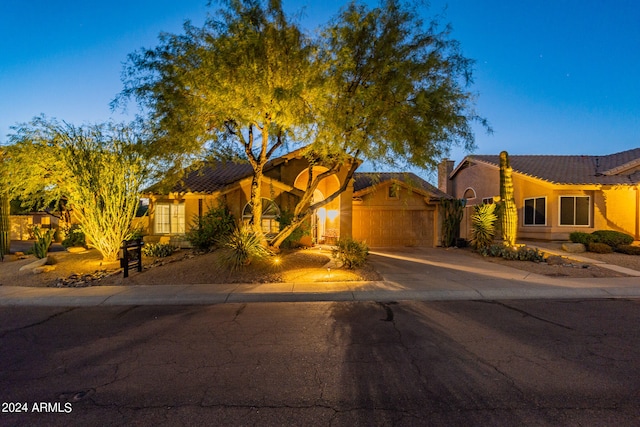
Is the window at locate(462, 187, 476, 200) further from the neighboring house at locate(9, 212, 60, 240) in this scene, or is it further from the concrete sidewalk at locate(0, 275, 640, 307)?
the neighboring house at locate(9, 212, 60, 240)

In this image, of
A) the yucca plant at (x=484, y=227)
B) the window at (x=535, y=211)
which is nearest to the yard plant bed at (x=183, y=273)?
the yucca plant at (x=484, y=227)

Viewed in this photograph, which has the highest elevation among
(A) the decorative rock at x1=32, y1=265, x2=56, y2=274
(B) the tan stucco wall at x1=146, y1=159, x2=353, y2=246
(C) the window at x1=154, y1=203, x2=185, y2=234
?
(B) the tan stucco wall at x1=146, y1=159, x2=353, y2=246

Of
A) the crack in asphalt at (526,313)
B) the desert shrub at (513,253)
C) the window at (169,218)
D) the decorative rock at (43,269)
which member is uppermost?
the window at (169,218)

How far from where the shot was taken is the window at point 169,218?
54.9ft

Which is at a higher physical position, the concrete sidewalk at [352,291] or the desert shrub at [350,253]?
the desert shrub at [350,253]

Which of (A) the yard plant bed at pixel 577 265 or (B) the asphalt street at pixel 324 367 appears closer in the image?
(B) the asphalt street at pixel 324 367

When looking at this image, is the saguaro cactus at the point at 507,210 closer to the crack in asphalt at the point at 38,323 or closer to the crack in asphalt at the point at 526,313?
the crack in asphalt at the point at 526,313

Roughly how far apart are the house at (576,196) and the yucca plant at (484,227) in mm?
3716

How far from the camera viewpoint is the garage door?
18.0 m

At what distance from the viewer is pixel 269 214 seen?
16219mm

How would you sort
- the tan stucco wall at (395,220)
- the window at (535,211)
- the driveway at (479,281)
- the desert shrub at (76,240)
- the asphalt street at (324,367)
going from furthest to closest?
the window at (535,211), the tan stucco wall at (395,220), the desert shrub at (76,240), the driveway at (479,281), the asphalt street at (324,367)

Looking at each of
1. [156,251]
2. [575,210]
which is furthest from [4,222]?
[575,210]

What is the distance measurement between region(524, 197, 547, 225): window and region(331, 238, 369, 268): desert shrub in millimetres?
12925

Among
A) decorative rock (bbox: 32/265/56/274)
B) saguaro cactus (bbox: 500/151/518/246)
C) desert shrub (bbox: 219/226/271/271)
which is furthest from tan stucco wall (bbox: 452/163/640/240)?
decorative rock (bbox: 32/265/56/274)
